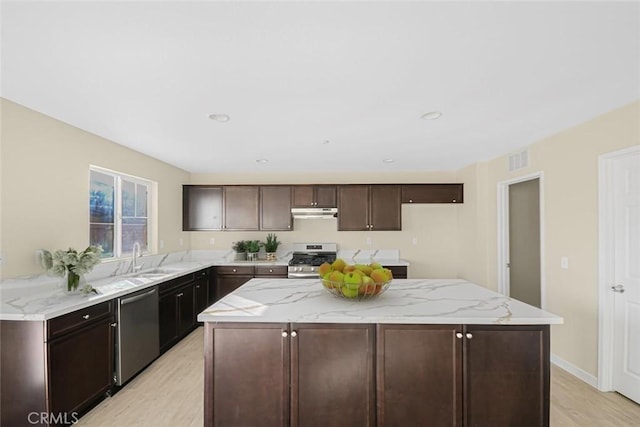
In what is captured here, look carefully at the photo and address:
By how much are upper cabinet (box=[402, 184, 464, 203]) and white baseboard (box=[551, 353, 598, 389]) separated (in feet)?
8.12

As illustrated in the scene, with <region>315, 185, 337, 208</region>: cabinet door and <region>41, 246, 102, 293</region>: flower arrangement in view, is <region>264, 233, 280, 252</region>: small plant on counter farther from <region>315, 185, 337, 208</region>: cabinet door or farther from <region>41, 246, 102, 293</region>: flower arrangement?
<region>41, 246, 102, 293</region>: flower arrangement

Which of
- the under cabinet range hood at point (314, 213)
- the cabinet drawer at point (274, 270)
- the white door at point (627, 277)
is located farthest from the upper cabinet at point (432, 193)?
the white door at point (627, 277)

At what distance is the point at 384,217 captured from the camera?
494 cm

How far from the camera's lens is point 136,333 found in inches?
111

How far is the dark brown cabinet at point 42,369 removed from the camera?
1953 millimetres

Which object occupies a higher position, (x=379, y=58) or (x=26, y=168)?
(x=379, y=58)

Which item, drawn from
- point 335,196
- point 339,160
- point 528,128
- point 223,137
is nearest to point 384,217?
point 335,196

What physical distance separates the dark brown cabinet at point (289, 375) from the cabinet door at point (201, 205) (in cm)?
350

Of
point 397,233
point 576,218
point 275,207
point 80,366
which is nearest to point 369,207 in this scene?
point 397,233

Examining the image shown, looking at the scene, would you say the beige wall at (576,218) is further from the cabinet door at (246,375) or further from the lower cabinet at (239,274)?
the lower cabinet at (239,274)

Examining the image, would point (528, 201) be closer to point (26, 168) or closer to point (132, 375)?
point (132, 375)

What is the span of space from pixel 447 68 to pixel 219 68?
129cm

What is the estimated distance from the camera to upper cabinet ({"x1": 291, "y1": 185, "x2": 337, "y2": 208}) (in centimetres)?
497

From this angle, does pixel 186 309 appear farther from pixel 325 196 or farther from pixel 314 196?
pixel 325 196
